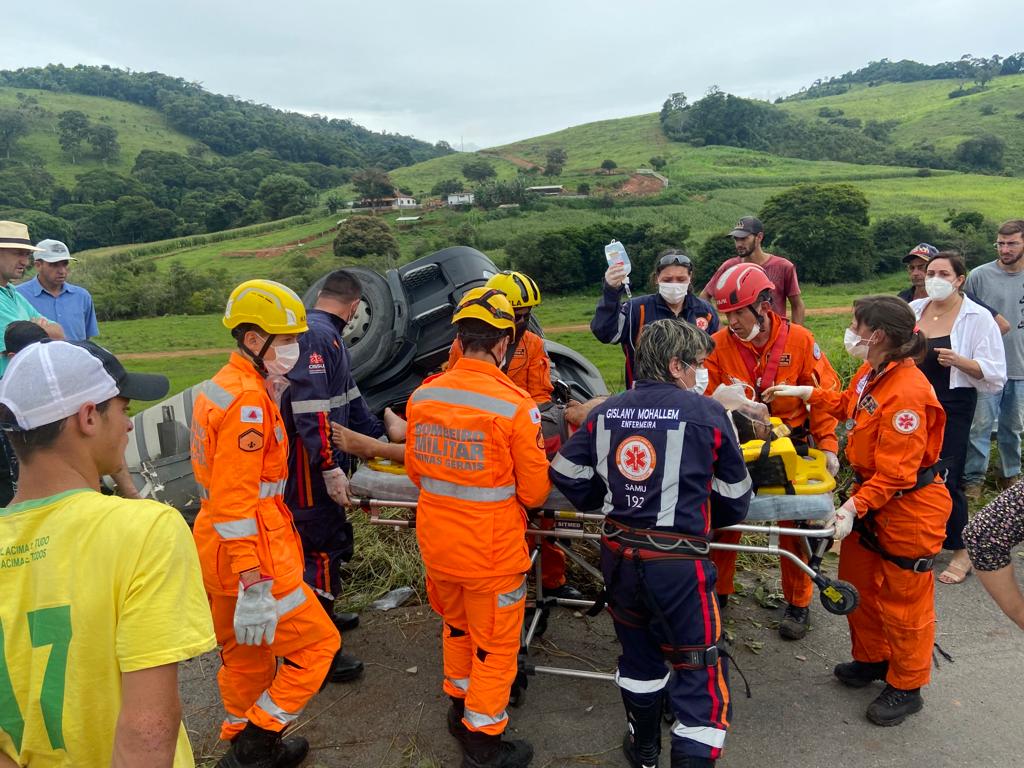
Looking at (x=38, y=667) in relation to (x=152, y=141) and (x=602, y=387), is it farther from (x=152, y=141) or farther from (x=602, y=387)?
(x=152, y=141)

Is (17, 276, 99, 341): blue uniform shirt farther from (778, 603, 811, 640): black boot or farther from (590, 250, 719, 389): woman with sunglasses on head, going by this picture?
(778, 603, 811, 640): black boot

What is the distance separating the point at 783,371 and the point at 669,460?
140 centimetres

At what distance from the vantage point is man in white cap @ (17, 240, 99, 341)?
4789mm

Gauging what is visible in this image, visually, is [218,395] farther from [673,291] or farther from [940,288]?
[940,288]

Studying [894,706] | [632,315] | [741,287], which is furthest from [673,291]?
[894,706]

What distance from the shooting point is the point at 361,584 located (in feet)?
14.0

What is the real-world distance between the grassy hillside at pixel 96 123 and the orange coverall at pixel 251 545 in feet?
195

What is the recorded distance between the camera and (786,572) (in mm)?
3674

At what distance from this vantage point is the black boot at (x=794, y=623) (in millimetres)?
3557

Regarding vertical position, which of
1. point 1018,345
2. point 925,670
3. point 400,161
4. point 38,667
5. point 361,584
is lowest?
point 361,584

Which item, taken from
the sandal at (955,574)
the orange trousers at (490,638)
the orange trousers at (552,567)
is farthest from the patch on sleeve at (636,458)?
the sandal at (955,574)

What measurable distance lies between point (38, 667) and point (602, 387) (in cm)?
488

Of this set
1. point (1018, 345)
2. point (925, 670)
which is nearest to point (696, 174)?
point (1018, 345)

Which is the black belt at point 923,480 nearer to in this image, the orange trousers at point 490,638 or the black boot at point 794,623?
the black boot at point 794,623
